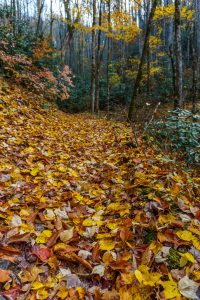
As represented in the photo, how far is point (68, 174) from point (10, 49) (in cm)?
781

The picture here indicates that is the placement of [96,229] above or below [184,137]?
below

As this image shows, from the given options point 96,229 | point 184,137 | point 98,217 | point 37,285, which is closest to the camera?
point 37,285

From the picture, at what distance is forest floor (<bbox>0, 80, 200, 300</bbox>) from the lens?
1.63 metres

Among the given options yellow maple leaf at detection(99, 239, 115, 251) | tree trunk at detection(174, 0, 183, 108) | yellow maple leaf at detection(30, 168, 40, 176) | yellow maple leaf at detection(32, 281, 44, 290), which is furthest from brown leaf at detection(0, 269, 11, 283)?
tree trunk at detection(174, 0, 183, 108)

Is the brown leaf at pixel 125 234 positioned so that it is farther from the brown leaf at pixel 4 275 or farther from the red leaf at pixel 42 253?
the brown leaf at pixel 4 275

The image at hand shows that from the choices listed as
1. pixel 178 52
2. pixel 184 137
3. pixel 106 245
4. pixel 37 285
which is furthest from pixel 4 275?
pixel 178 52

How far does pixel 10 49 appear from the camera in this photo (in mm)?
9422

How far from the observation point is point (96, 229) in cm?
223

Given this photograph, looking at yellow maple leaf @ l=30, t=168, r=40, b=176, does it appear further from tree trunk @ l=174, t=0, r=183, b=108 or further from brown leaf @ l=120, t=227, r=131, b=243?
tree trunk @ l=174, t=0, r=183, b=108

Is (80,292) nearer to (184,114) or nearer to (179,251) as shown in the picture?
(179,251)

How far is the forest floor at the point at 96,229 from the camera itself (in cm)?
163

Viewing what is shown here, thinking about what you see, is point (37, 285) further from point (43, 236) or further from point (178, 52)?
point (178, 52)

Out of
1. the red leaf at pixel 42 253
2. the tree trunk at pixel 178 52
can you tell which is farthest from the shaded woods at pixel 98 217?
the tree trunk at pixel 178 52

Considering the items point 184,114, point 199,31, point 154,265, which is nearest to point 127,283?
point 154,265
